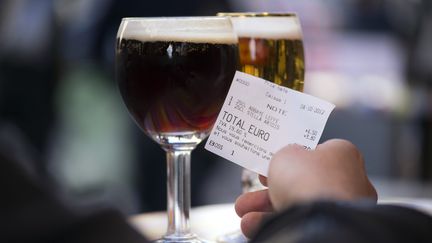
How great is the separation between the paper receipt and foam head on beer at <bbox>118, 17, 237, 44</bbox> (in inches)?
2.9

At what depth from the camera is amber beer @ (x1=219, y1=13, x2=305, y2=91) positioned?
4.64ft

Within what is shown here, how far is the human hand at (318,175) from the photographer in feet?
3.12

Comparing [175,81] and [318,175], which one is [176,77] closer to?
[175,81]

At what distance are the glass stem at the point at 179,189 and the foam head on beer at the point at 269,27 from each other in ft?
0.76

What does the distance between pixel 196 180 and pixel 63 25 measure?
1315mm

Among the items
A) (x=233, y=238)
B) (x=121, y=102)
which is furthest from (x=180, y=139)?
(x=121, y=102)

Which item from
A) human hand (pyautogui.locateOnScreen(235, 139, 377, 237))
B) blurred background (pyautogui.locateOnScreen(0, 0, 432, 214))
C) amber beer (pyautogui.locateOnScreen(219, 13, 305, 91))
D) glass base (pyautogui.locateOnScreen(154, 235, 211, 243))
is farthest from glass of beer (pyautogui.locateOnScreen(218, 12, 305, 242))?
blurred background (pyautogui.locateOnScreen(0, 0, 432, 214))

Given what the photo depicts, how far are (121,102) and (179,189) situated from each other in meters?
2.90

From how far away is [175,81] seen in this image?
1.23 metres

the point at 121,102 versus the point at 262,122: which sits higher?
the point at 262,122

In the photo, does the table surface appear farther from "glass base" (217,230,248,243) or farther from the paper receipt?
the paper receipt

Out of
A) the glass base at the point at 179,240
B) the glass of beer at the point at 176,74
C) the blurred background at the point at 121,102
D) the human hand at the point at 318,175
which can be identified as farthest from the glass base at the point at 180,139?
→ the blurred background at the point at 121,102

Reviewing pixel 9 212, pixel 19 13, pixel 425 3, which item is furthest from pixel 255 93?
pixel 425 3

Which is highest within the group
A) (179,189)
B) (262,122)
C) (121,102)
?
(262,122)
